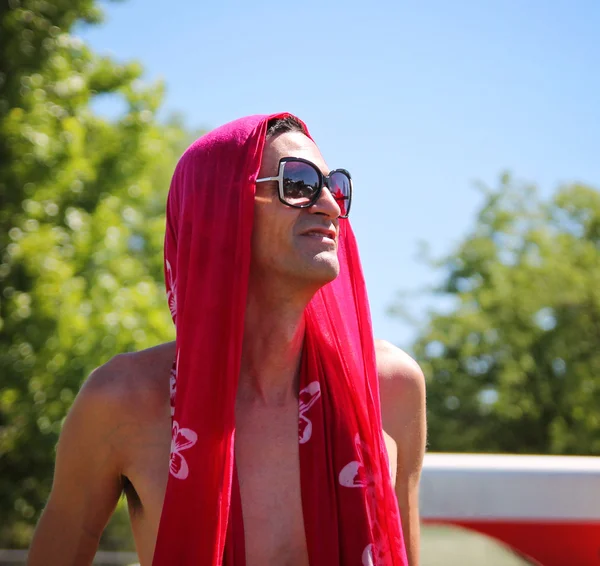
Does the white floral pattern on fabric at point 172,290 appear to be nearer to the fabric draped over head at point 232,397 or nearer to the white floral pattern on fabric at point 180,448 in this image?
the fabric draped over head at point 232,397

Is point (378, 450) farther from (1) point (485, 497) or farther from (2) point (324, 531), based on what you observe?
(1) point (485, 497)

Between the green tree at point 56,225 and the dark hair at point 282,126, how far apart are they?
6.00 m

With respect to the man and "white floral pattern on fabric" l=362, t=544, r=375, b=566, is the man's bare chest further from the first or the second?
"white floral pattern on fabric" l=362, t=544, r=375, b=566

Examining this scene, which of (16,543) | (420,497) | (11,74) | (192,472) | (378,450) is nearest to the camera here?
(192,472)

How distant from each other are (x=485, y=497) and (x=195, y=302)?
1.47 meters

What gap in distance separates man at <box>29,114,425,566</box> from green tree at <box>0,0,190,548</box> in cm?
600

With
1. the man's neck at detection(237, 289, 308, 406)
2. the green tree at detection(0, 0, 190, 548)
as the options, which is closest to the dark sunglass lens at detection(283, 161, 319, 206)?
the man's neck at detection(237, 289, 308, 406)

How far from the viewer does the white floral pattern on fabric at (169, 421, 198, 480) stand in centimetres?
190

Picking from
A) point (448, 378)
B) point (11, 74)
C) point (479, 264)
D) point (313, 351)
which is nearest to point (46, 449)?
point (11, 74)

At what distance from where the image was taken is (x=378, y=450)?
2.10m

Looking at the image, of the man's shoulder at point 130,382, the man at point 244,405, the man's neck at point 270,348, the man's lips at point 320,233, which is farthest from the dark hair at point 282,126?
the man's shoulder at point 130,382

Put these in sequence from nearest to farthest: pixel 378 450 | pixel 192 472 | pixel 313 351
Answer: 1. pixel 192 472
2. pixel 378 450
3. pixel 313 351

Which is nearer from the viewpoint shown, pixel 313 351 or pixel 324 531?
pixel 324 531

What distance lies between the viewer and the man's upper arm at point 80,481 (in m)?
1.99
